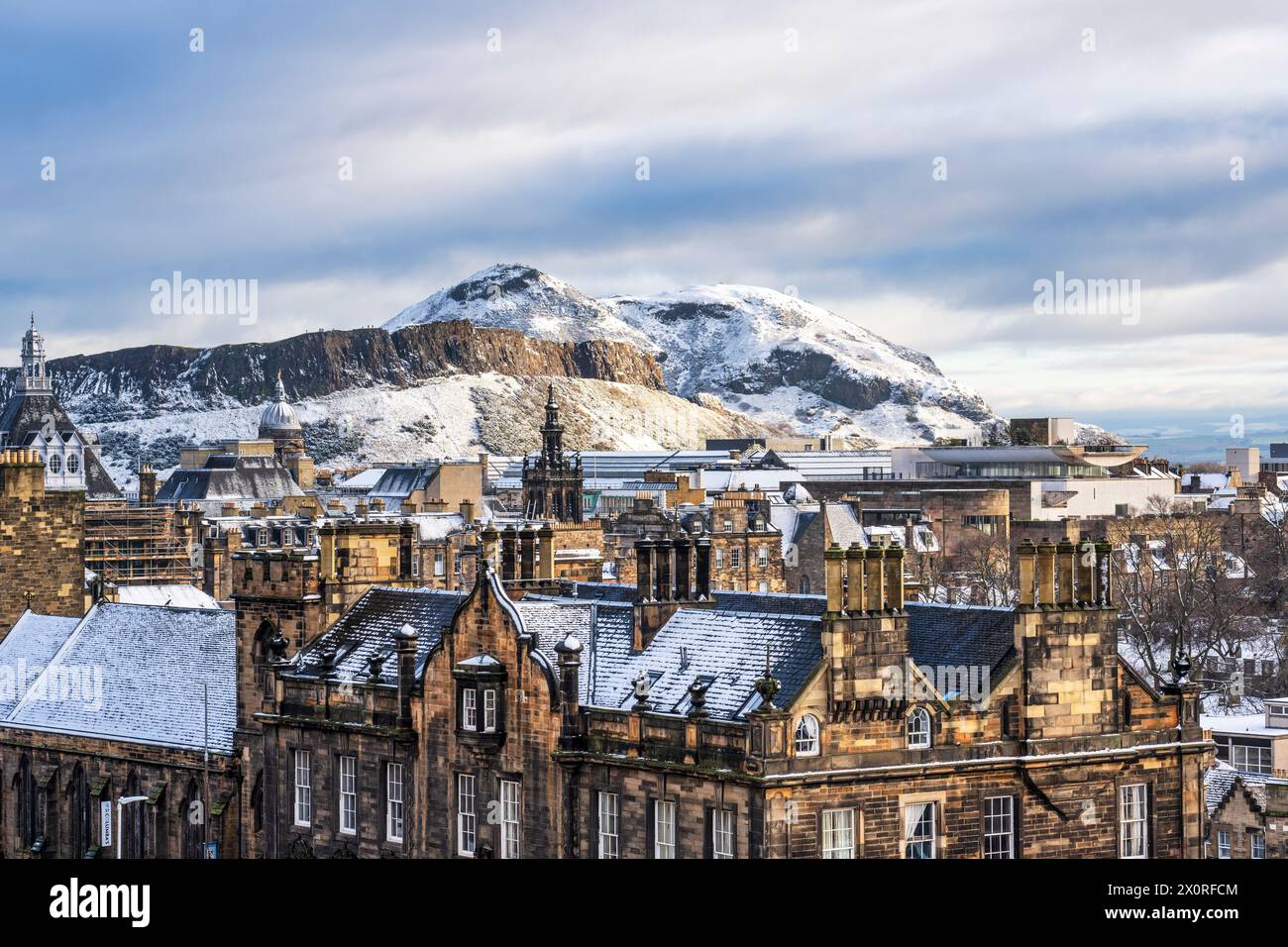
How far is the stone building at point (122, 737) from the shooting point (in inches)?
2724

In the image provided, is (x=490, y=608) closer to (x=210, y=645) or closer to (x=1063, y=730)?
(x=1063, y=730)

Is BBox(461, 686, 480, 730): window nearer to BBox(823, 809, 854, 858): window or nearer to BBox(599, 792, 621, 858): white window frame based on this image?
BBox(599, 792, 621, 858): white window frame

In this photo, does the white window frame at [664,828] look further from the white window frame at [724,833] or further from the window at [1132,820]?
the window at [1132,820]

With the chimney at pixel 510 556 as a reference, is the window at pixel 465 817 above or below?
below

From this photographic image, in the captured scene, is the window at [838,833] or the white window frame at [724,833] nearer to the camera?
the window at [838,833]

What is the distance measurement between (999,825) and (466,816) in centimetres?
1423

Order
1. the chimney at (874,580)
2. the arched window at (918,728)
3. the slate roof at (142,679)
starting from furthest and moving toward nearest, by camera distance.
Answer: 1. the slate roof at (142,679)
2. the arched window at (918,728)
3. the chimney at (874,580)

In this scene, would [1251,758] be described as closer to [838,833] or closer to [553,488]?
[838,833]

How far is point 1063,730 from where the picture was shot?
161ft

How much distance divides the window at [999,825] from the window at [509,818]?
39.2 feet

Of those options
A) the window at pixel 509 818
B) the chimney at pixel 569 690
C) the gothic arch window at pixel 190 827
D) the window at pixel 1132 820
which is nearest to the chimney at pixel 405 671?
the window at pixel 509 818

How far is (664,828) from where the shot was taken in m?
48.4

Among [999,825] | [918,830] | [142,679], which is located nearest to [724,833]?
[918,830]
